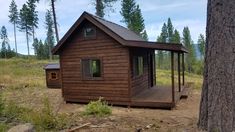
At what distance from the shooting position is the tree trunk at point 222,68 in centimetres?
525

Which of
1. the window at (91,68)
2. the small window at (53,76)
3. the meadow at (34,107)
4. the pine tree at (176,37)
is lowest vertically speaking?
the meadow at (34,107)

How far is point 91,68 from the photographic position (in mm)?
13547

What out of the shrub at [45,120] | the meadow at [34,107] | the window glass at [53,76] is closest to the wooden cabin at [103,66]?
the meadow at [34,107]

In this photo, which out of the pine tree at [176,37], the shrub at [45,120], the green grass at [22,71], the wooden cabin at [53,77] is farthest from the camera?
the pine tree at [176,37]

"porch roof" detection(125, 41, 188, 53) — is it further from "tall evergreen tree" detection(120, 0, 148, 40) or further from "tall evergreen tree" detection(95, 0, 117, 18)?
"tall evergreen tree" detection(120, 0, 148, 40)

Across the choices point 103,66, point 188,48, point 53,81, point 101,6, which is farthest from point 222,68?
point 188,48

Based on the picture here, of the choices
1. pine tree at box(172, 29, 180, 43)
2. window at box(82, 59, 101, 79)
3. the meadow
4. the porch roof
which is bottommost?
the meadow

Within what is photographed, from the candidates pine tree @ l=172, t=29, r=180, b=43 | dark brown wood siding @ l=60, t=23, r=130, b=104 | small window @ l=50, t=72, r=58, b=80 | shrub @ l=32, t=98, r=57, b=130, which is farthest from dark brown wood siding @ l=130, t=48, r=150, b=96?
pine tree @ l=172, t=29, r=180, b=43

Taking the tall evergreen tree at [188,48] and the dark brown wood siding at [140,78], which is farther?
the tall evergreen tree at [188,48]

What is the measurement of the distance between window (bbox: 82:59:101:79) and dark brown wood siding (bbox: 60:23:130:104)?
197 mm

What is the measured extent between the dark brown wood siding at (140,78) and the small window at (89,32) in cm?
198

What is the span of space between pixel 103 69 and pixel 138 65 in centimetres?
198

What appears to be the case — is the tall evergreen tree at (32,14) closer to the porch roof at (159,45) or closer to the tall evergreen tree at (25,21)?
the tall evergreen tree at (25,21)

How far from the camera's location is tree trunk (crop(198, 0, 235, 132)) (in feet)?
17.2
